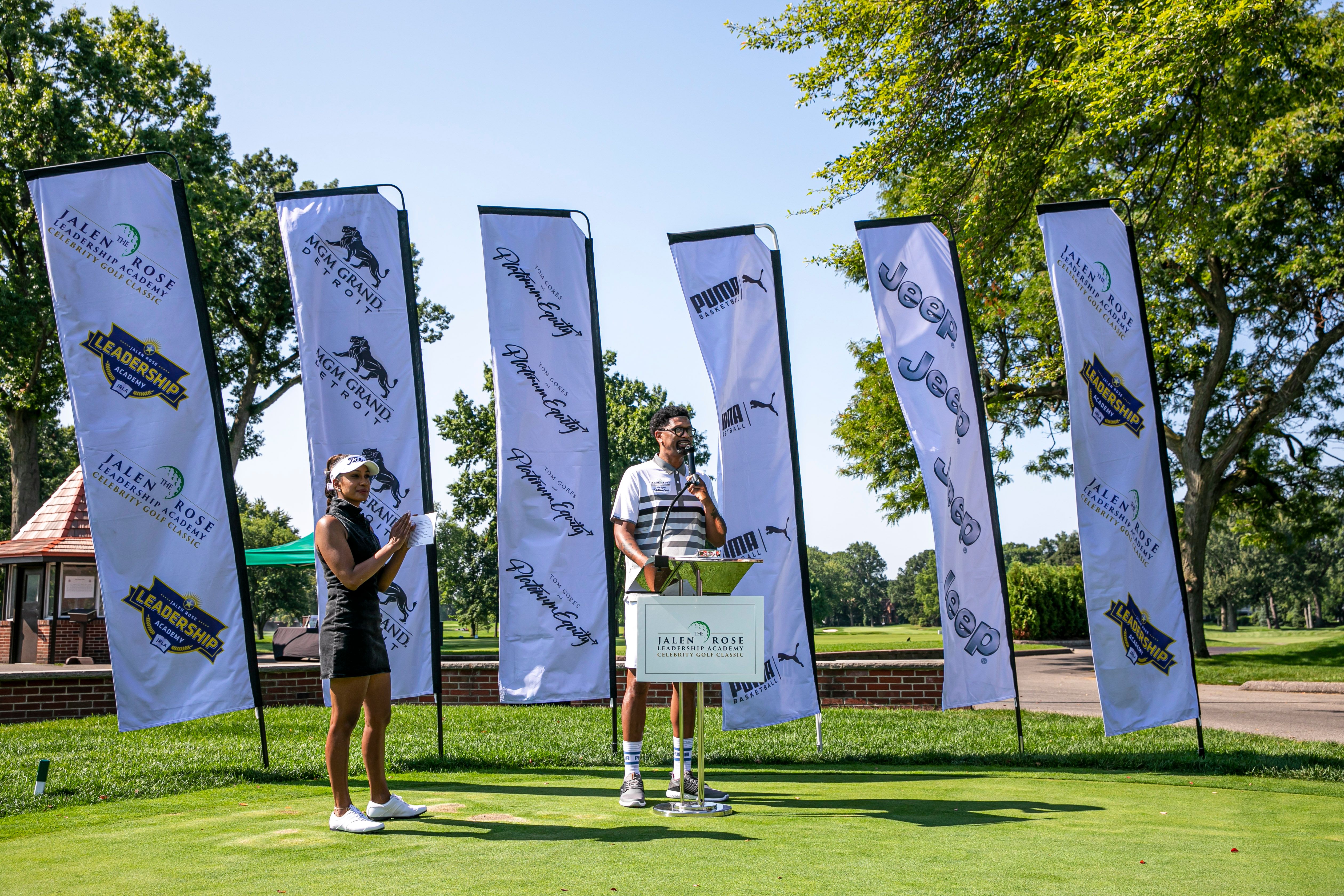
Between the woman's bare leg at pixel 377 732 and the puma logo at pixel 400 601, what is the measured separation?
2.24 m

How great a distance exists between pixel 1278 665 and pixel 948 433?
54.9 feet

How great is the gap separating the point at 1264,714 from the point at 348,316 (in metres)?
11.6

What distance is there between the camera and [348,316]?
7.17 metres

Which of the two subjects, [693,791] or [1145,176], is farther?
[1145,176]

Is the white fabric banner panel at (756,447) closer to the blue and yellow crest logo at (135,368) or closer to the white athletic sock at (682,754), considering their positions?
the white athletic sock at (682,754)

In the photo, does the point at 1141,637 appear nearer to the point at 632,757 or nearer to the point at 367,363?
the point at 632,757

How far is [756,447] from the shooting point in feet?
24.3

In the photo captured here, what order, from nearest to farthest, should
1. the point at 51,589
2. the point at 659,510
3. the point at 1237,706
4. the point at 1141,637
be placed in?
the point at 659,510
the point at 1141,637
the point at 1237,706
the point at 51,589

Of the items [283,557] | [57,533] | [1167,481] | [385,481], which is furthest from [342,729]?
[57,533]

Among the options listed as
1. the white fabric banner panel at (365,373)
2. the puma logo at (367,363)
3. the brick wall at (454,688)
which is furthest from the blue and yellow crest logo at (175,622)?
the brick wall at (454,688)

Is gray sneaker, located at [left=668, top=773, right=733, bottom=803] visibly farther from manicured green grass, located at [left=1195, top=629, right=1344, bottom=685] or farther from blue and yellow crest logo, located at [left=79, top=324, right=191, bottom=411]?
manicured green grass, located at [left=1195, top=629, right=1344, bottom=685]

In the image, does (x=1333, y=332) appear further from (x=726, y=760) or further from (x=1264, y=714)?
(x=726, y=760)

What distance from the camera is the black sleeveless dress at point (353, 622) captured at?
4.64 meters

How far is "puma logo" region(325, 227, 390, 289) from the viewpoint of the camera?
7195mm
